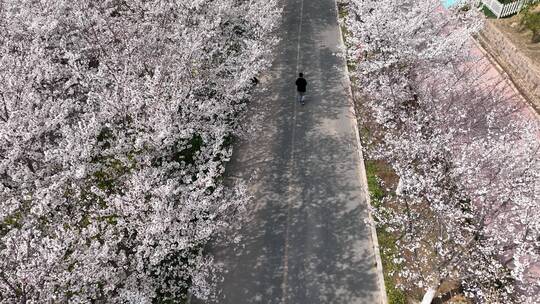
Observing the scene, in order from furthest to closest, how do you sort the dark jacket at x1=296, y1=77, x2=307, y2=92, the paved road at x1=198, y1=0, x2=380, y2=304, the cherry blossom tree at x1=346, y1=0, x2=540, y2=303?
1. the dark jacket at x1=296, y1=77, x2=307, y2=92
2. the paved road at x1=198, y1=0, x2=380, y2=304
3. the cherry blossom tree at x1=346, y1=0, x2=540, y2=303

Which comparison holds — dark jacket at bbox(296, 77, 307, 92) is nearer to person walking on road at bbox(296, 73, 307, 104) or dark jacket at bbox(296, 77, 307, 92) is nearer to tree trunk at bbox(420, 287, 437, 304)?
person walking on road at bbox(296, 73, 307, 104)

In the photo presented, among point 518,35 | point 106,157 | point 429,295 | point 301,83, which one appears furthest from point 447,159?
point 518,35

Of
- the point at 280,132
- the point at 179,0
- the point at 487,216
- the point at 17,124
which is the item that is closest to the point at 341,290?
the point at 487,216

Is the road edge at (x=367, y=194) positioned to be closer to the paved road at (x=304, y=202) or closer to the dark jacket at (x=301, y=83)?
the paved road at (x=304, y=202)

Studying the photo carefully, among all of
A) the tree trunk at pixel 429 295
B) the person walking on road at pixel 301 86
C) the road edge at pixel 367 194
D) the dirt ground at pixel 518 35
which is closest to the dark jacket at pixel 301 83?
the person walking on road at pixel 301 86

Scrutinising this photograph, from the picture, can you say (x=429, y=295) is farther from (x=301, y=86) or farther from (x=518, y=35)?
(x=518, y=35)

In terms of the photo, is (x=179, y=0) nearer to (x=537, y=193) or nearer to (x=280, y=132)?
(x=280, y=132)

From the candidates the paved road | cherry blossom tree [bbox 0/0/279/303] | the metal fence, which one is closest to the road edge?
the paved road
